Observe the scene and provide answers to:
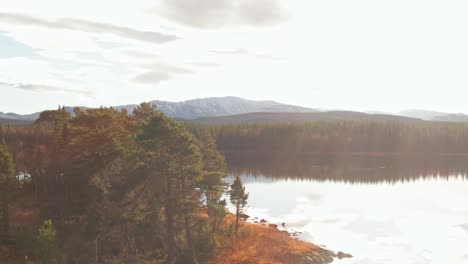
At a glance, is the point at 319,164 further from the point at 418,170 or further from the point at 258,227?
the point at 258,227

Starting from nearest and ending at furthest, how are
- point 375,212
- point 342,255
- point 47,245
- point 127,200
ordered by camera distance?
point 47,245, point 127,200, point 342,255, point 375,212

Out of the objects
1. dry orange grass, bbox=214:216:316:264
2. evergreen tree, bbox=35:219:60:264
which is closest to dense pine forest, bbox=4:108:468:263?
evergreen tree, bbox=35:219:60:264

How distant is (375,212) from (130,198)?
57015 mm

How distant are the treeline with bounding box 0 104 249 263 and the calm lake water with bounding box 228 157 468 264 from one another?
2091 cm

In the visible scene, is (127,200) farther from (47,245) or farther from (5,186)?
(5,186)

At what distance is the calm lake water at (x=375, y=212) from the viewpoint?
2267 inches

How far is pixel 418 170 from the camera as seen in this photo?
146500 mm

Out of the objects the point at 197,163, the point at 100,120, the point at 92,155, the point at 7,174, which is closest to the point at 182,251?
the point at 197,163

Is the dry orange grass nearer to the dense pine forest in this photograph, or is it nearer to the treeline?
the dense pine forest

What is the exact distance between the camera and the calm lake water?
189ft

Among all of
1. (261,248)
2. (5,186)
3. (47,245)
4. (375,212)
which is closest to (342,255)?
(261,248)

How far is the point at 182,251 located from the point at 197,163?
11.0 meters

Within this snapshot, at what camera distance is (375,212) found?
82688 mm

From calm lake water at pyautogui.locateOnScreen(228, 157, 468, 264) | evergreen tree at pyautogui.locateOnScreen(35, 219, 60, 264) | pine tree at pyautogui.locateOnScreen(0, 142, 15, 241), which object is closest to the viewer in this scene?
evergreen tree at pyautogui.locateOnScreen(35, 219, 60, 264)
